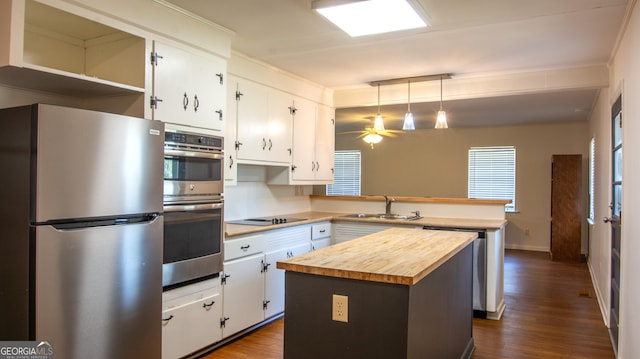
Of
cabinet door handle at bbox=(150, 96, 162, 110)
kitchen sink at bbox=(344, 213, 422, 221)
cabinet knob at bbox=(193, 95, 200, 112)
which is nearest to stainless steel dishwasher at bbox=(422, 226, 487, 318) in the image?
kitchen sink at bbox=(344, 213, 422, 221)

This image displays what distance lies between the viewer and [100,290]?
227 cm

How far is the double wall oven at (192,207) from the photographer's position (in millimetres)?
2836

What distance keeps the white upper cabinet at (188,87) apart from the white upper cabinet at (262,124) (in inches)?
23.3

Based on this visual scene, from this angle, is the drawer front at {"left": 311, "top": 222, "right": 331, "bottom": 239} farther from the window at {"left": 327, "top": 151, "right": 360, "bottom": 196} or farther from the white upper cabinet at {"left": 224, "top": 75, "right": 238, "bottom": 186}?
the window at {"left": 327, "top": 151, "right": 360, "bottom": 196}

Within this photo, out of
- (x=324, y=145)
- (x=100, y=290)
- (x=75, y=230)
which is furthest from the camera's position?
(x=324, y=145)

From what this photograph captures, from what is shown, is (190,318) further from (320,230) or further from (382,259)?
(320,230)

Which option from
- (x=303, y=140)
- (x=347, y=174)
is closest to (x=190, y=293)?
(x=303, y=140)

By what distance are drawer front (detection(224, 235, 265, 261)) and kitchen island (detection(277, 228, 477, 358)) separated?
1.21 m

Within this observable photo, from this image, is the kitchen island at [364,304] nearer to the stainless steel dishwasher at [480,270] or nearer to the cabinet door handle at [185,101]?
the cabinet door handle at [185,101]

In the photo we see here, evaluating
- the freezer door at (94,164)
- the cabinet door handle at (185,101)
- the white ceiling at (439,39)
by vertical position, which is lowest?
the freezer door at (94,164)

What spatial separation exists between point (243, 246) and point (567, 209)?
5.94 meters

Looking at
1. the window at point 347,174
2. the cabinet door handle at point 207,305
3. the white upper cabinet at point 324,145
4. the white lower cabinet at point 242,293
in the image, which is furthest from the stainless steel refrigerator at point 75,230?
the window at point 347,174

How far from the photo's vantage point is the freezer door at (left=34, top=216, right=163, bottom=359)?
2061mm

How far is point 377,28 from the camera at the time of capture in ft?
9.98
